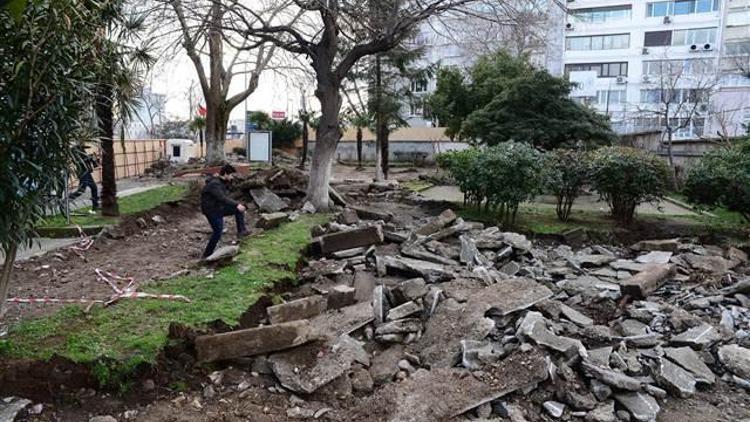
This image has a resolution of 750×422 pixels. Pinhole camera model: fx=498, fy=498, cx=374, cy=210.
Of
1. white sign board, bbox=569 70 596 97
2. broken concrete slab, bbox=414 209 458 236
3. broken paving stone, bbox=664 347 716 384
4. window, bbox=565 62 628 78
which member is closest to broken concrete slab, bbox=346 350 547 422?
broken paving stone, bbox=664 347 716 384

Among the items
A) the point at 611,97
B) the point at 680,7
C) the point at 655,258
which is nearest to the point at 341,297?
the point at 655,258

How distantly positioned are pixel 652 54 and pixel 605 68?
3.13 m

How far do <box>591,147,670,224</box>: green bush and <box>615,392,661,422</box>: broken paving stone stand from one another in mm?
7507

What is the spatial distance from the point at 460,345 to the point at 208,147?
62.1ft

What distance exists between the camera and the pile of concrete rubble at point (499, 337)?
398 cm

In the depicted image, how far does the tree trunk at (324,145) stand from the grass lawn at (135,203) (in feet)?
11.7

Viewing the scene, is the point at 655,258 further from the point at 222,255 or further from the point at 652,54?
the point at 652,54

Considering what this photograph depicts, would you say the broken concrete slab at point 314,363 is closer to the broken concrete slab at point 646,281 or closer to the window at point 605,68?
the broken concrete slab at point 646,281

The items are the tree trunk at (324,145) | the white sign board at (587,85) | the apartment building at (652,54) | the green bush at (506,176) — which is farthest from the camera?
the white sign board at (587,85)

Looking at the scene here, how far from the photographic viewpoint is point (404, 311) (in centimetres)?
543

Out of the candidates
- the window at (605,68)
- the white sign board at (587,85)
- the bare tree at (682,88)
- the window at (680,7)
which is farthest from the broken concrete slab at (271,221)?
→ the window at (680,7)

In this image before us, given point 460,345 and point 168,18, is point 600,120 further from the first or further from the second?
point 460,345

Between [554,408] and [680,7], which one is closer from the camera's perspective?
[554,408]

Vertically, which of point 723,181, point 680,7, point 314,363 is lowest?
point 314,363
